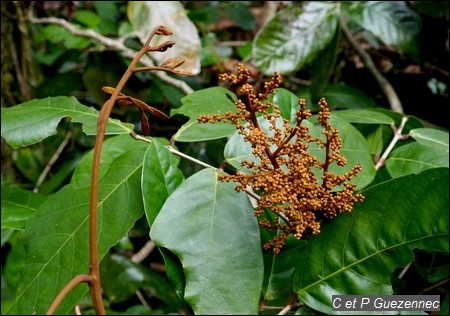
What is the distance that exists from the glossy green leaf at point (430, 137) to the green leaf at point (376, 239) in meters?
0.26

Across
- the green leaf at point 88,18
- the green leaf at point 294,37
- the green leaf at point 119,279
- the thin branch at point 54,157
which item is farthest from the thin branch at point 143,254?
the green leaf at point 88,18

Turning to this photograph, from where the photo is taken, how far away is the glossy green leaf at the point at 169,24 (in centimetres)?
132

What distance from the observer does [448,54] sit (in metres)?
1.35

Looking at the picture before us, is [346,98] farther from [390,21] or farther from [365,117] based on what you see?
[365,117]

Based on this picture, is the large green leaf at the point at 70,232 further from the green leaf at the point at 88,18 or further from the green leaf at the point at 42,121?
the green leaf at the point at 88,18

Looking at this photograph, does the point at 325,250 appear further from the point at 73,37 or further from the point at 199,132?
the point at 73,37

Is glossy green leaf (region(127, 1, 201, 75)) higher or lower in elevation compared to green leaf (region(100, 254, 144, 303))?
higher

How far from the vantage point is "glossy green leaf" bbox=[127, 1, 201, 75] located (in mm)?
1323

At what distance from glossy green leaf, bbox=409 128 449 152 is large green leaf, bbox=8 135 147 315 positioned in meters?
0.50

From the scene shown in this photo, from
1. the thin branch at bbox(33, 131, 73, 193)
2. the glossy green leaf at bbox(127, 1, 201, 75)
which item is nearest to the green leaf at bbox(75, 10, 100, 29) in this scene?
the glossy green leaf at bbox(127, 1, 201, 75)

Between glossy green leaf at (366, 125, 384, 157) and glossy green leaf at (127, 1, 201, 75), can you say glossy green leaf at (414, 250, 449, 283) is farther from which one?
glossy green leaf at (127, 1, 201, 75)

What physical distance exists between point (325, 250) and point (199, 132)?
259mm

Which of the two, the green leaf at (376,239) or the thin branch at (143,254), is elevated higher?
the green leaf at (376,239)

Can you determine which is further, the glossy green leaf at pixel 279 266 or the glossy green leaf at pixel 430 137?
the glossy green leaf at pixel 430 137
